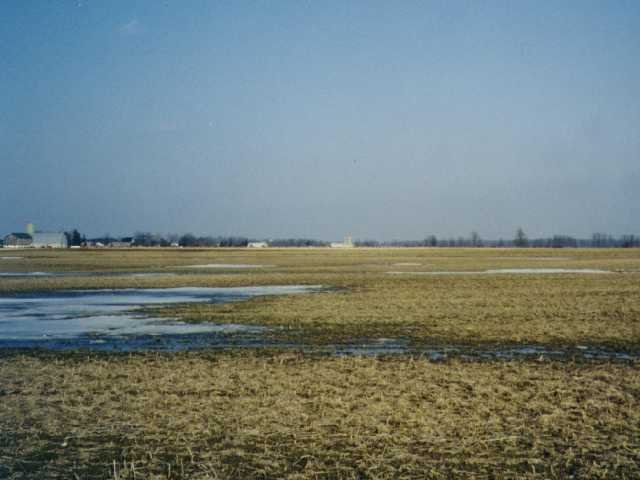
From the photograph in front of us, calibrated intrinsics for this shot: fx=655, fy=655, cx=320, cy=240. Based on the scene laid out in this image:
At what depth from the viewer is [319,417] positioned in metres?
10.5

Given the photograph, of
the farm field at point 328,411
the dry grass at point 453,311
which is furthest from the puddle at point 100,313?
the farm field at point 328,411

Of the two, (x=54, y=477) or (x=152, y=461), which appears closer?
(x=54, y=477)

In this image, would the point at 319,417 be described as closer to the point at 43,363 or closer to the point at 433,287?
the point at 43,363

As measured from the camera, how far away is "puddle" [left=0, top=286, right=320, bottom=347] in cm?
2144

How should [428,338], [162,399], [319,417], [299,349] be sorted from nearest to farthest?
1. [319,417]
2. [162,399]
3. [299,349]
4. [428,338]

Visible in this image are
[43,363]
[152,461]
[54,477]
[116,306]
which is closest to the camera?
[54,477]

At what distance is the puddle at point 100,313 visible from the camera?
2144 centimetres

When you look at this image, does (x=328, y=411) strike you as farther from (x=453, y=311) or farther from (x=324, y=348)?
(x=453, y=311)

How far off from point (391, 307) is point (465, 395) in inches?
644

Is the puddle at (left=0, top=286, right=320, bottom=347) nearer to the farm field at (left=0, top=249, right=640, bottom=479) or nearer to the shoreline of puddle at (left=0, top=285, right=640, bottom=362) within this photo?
the shoreline of puddle at (left=0, top=285, right=640, bottom=362)

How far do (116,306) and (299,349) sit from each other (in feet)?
50.6

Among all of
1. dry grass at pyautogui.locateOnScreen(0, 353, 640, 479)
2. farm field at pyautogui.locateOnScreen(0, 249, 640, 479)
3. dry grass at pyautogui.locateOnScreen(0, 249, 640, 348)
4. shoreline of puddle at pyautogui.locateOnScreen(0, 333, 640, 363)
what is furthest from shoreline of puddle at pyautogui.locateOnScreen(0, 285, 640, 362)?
dry grass at pyautogui.locateOnScreen(0, 353, 640, 479)

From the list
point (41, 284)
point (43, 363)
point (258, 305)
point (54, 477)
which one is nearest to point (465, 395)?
point (54, 477)

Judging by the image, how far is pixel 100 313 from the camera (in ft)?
89.4
